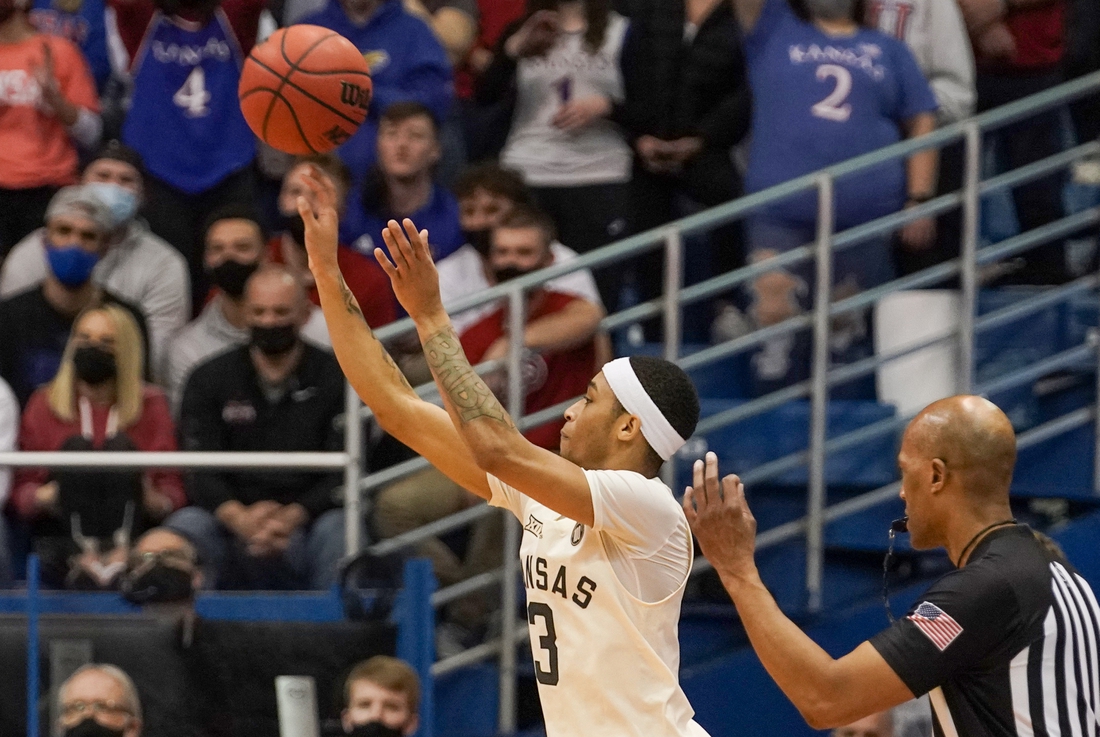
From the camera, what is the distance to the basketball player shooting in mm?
4180

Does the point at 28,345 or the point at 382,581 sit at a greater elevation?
the point at 28,345

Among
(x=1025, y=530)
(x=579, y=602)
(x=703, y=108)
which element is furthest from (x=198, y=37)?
(x=1025, y=530)

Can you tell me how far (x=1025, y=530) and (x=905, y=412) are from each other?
3.75 meters

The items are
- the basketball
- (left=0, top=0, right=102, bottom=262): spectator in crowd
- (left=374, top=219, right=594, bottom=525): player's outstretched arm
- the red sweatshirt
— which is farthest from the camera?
(left=0, top=0, right=102, bottom=262): spectator in crowd

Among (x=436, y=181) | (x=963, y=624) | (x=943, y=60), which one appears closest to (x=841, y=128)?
(x=943, y=60)

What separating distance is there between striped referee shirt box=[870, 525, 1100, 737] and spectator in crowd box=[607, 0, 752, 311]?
15.5ft

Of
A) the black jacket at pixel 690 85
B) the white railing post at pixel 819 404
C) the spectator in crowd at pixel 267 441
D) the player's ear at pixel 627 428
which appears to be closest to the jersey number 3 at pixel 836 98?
the black jacket at pixel 690 85

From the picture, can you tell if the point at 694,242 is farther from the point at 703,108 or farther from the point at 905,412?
the point at 905,412

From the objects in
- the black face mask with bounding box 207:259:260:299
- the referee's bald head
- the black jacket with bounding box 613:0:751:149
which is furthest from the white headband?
the black jacket with bounding box 613:0:751:149

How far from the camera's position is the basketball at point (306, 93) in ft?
17.8

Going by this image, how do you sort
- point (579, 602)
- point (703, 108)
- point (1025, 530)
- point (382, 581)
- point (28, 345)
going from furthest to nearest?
1. point (703, 108)
2. point (28, 345)
3. point (382, 581)
4. point (579, 602)
5. point (1025, 530)

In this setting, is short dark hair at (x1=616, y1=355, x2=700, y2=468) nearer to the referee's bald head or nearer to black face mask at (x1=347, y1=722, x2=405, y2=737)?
the referee's bald head

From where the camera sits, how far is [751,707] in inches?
292

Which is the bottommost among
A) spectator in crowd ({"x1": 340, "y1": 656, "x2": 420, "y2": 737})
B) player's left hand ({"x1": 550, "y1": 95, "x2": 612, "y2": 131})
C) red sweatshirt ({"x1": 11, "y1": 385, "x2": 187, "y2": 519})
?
spectator in crowd ({"x1": 340, "y1": 656, "x2": 420, "y2": 737})
